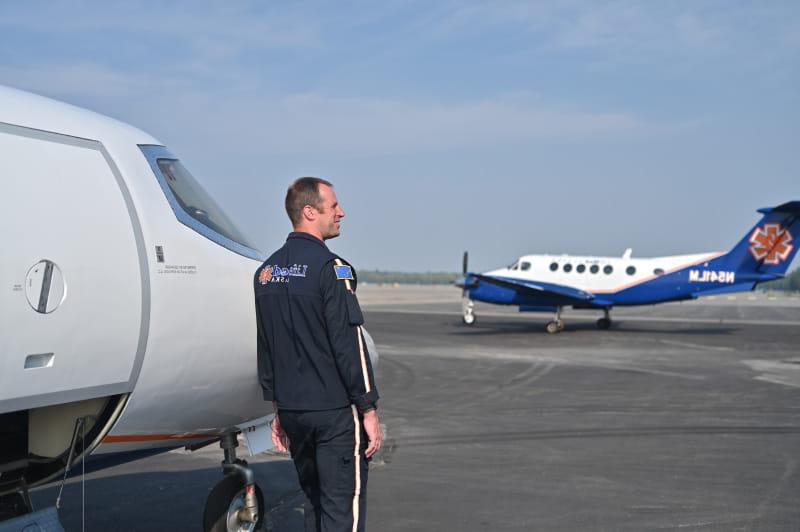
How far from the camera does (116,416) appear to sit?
4.33 metres

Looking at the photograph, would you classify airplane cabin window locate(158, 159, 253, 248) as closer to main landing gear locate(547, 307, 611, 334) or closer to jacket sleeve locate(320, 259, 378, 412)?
jacket sleeve locate(320, 259, 378, 412)

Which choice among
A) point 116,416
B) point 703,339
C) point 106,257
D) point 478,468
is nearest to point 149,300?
point 106,257

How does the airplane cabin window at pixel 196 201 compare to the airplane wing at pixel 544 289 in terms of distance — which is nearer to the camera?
the airplane cabin window at pixel 196 201

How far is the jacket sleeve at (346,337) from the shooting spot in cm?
404

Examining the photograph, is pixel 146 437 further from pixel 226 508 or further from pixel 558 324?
pixel 558 324

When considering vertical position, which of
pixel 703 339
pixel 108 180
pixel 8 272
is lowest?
pixel 703 339

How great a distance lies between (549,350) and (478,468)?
14.5 meters

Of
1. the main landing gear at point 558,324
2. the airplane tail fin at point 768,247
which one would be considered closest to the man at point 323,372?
the main landing gear at point 558,324

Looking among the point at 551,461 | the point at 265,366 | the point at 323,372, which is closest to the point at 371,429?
the point at 323,372

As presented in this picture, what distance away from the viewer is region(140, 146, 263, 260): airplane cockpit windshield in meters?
4.73

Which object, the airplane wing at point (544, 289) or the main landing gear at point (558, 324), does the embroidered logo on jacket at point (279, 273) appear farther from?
the main landing gear at point (558, 324)

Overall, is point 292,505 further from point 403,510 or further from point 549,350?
point 549,350

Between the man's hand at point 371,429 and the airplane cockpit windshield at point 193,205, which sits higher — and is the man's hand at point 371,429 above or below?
below

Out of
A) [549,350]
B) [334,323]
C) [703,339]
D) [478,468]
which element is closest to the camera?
[334,323]
